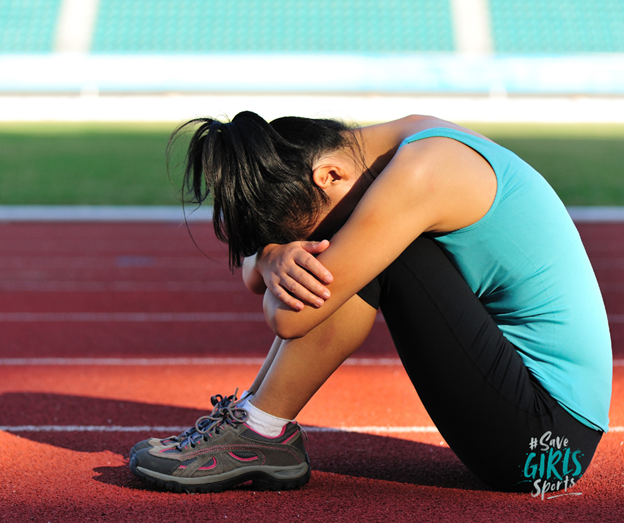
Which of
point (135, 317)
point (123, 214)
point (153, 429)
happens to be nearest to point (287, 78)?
point (123, 214)

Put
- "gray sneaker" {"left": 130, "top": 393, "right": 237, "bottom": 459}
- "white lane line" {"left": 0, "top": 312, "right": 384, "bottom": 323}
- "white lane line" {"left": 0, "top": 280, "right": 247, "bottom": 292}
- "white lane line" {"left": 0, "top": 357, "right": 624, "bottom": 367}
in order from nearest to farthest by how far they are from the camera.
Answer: "gray sneaker" {"left": 130, "top": 393, "right": 237, "bottom": 459} → "white lane line" {"left": 0, "top": 357, "right": 624, "bottom": 367} → "white lane line" {"left": 0, "top": 312, "right": 384, "bottom": 323} → "white lane line" {"left": 0, "top": 280, "right": 247, "bottom": 292}

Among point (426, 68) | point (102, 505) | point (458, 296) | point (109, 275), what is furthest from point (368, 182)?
point (426, 68)

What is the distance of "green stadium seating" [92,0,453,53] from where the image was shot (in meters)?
30.7

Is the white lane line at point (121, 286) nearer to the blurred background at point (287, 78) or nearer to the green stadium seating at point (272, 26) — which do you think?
the blurred background at point (287, 78)

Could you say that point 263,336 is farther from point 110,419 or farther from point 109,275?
point 109,275

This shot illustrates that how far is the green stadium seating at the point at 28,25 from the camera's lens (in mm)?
30375

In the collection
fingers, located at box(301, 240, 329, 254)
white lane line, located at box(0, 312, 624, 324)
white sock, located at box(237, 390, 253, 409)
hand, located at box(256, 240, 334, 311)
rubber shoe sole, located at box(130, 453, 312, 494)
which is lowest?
white lane line, located at box(0, 312, 624, 324)

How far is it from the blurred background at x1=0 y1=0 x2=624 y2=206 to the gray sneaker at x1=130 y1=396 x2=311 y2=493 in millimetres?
5727

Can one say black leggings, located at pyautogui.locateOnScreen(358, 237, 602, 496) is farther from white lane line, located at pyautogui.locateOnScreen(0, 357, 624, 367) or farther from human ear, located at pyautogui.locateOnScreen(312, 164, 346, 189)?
white lane line, located at pyautogui.locateOnScreen(0, 357, 624, 367)

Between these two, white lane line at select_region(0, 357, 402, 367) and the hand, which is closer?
the hand

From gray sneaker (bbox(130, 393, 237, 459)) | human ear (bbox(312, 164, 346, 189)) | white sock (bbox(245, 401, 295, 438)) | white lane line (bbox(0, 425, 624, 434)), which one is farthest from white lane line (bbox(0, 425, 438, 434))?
human ear (bbox(312, 164, 346, 189))

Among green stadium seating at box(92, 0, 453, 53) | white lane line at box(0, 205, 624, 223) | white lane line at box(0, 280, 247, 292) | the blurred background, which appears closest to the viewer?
white lane line at box(0, 280, 247, 292)

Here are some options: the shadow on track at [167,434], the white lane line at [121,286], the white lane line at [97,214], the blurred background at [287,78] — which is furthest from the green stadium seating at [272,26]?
the shadow on track at [167,434]

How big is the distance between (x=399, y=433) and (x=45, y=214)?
8.00 metres
